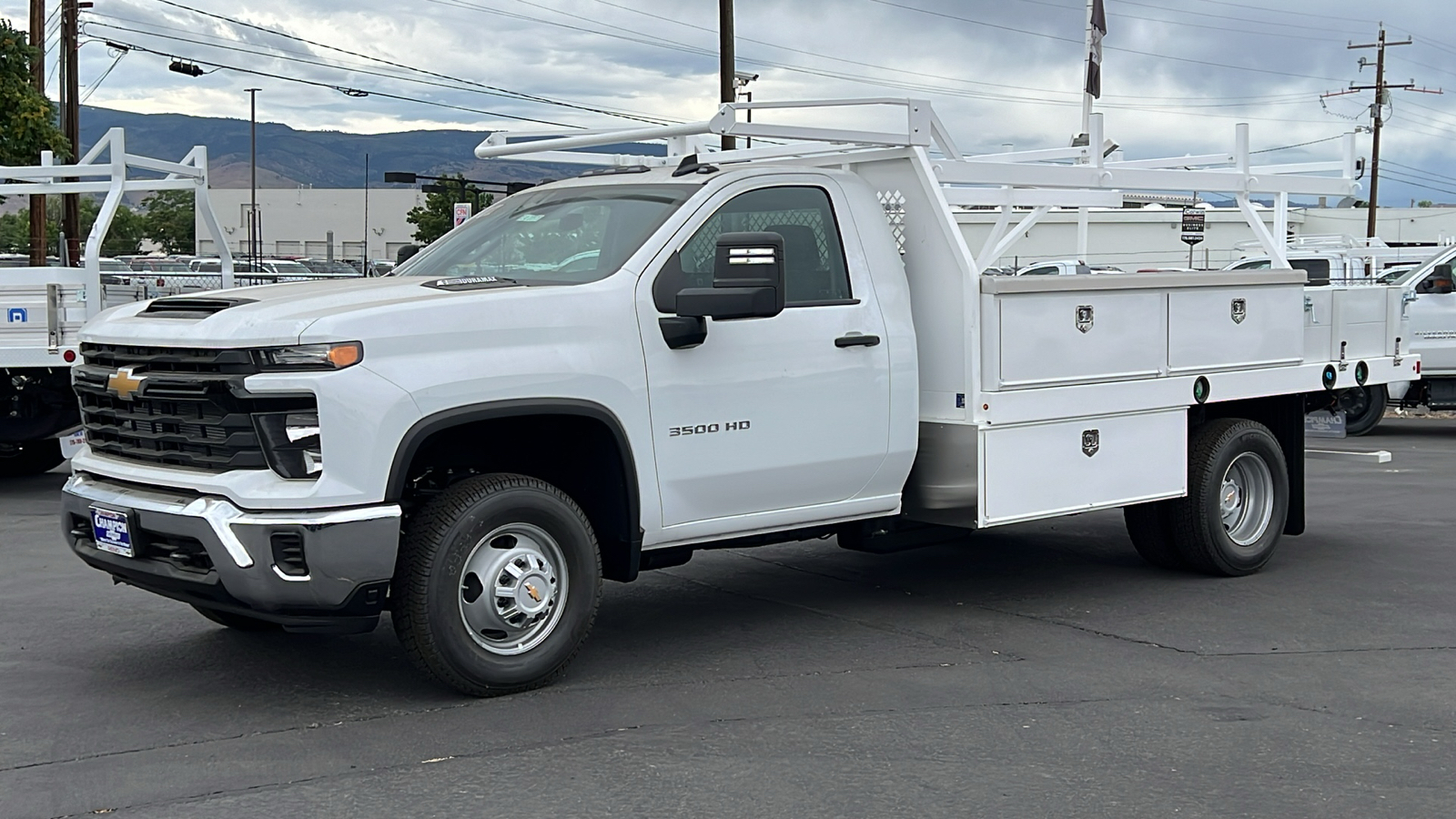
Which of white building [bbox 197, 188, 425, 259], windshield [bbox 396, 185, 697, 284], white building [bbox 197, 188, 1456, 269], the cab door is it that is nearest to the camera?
the cab door

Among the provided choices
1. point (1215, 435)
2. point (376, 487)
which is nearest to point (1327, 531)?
point (1215, 435)

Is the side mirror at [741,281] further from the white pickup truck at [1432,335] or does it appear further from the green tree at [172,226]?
the green tree at [172,226]

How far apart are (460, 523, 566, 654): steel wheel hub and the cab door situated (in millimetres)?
598

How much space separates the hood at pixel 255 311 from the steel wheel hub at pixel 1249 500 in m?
4.60

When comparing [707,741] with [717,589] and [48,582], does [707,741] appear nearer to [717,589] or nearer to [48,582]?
[717,589]

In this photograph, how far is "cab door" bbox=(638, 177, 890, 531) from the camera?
6.57 meters

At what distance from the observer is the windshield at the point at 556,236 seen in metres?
6.77

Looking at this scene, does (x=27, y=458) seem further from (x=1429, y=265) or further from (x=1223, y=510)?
(x=1429, y=265)

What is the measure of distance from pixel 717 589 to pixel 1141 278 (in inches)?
108

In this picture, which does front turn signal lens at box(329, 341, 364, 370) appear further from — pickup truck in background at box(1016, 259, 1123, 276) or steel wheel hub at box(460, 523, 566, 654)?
pickup truck in background at box(1016, 259, 1123, 276)

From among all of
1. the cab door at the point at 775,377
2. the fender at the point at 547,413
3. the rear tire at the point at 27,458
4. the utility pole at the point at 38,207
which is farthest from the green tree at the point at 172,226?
the fender at the point at 547,413

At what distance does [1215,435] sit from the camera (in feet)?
28.9

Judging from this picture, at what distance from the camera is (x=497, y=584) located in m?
6.10

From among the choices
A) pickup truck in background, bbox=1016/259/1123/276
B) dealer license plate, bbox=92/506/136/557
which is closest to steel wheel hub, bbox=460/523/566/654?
dealer license plate, bbox=92/506/136/557
